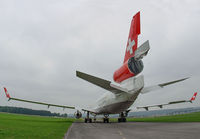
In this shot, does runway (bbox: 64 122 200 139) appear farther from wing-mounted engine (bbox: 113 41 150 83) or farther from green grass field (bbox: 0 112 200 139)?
wing-mounted engine (bbox: 113 41 150 83)

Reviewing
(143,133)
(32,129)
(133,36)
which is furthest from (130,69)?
(32,129)

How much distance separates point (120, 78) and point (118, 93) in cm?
197

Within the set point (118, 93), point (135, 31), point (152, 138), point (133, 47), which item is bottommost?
point (152, 138)

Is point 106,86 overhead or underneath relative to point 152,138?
overhead

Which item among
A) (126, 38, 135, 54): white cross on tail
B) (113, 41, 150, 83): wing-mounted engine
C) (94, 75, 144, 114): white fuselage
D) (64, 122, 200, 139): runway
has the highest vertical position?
(126, 38, 135, 54): white cross on tail

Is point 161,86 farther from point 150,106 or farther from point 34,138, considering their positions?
point 34,138

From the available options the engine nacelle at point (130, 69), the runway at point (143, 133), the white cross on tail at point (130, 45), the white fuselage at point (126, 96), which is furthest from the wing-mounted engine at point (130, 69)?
the runway at point (143, 133)

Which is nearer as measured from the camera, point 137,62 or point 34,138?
point 34,138

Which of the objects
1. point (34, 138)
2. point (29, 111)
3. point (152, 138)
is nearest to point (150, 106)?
point (152, 138)

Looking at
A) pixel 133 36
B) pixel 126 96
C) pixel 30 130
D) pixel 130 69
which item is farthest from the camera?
pixel 133 36

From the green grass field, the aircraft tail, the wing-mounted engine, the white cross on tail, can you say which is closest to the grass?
the green grass field

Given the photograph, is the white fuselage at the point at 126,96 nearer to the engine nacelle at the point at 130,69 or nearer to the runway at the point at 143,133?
the engine nacelle at the point at 130,69

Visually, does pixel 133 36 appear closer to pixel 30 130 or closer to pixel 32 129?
pixel 32 129

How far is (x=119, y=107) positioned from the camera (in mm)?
24703
